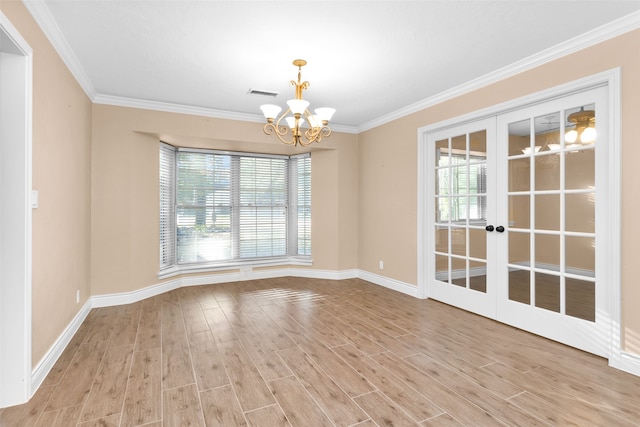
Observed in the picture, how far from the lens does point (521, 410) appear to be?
6.48ft

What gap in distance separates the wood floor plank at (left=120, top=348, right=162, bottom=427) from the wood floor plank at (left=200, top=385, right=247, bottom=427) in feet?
0.88

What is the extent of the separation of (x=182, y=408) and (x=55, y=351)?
1.40m

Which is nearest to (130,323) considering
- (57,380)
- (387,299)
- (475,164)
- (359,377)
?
(57,380)

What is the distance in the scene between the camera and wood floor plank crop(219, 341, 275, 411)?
2086 mm

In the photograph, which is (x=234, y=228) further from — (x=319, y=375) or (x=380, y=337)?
(x=319, y=375)

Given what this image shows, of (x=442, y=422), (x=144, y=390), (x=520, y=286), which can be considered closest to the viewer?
(x=442, y=422)

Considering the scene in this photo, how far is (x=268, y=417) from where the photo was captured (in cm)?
192

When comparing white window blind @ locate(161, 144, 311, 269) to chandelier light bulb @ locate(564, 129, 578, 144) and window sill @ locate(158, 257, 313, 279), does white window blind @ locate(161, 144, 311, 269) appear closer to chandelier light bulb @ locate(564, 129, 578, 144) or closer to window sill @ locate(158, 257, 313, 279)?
window sill @ locate(158, 257, 313, 279)

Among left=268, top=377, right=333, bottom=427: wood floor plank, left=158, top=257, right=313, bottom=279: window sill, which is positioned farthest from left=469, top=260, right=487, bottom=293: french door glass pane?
left=158, top=257, right=313, bottom=279: window sill

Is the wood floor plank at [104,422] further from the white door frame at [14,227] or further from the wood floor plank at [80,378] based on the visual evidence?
the white door frame at [14,227]

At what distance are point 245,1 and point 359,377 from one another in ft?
8.95

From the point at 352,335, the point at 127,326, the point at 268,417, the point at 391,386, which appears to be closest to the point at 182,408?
the point at 268,417

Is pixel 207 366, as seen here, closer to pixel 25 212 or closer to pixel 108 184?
pixel 25 212

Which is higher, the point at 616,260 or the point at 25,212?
the point at 25,212
